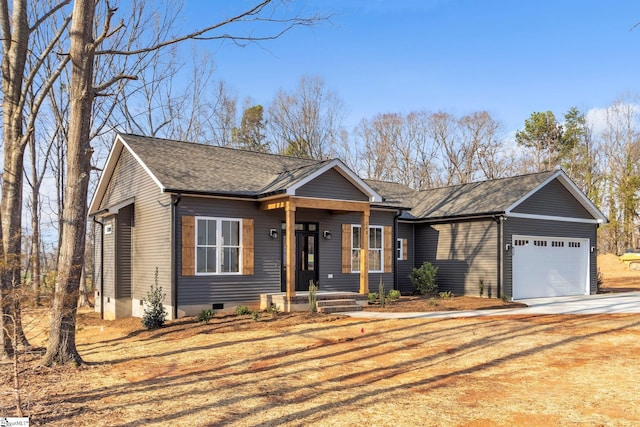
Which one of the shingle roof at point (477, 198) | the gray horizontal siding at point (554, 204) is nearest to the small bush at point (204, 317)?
the shingle roof at point (477, 198)

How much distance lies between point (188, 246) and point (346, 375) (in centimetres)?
750

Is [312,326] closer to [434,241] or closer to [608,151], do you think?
[434,241]

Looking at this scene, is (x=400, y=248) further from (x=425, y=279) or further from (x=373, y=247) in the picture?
(x=373, y=247)

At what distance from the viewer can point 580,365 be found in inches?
330

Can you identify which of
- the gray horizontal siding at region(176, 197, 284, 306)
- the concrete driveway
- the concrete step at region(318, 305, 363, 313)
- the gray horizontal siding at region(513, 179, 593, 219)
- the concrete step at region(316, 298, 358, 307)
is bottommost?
the concrete driveway

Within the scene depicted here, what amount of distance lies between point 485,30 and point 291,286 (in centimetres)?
1282

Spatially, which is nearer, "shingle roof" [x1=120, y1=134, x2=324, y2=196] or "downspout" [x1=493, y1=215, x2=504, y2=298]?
"shingle roof" [x1=120, y1=134, x2=324, y2=196]

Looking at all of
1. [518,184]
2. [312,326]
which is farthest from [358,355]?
[518,184]

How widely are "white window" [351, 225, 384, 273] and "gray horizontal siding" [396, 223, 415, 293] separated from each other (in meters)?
1.78

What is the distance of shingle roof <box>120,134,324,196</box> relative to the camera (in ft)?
47.8

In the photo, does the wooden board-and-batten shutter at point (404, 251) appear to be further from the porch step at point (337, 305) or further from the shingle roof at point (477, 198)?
the porch step at point (337, 305)

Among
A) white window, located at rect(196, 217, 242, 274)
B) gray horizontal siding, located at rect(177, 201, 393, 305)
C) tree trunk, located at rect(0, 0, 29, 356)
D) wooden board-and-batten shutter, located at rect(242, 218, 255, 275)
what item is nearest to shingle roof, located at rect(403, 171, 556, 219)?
gray horizontal siding, located at rect(177, 201, 393, 305)

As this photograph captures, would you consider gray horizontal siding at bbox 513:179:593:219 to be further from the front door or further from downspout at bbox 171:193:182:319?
downspout at bbox 171:193:182:319

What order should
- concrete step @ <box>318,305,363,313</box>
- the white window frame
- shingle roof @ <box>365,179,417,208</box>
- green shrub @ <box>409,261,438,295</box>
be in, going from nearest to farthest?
concrete step @ <box>318,305,363,313</box> → green shrub @ <box>409,261,438,295</box> → the white window frame → shingle roof @ <box>365,179,417,208</box>
